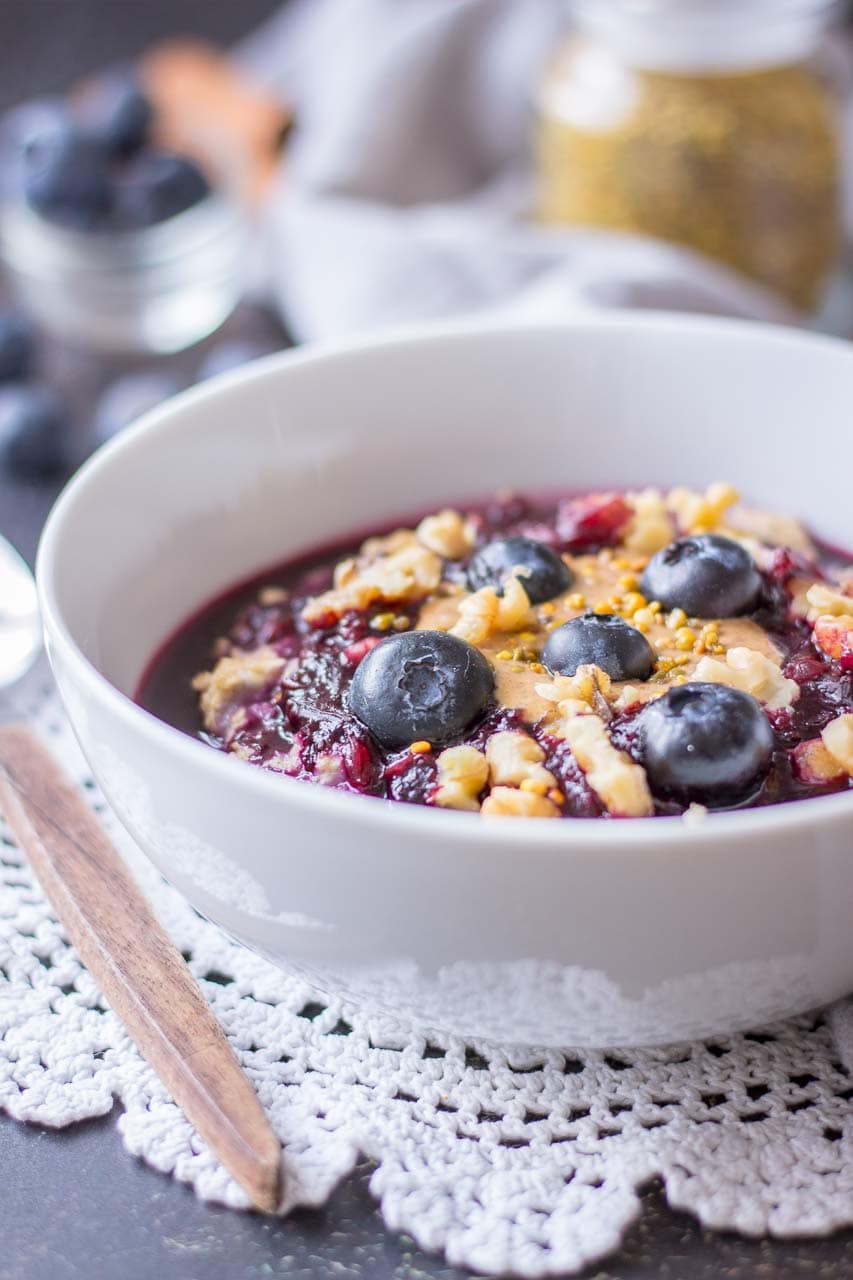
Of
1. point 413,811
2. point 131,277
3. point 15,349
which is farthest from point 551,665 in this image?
point 131,277

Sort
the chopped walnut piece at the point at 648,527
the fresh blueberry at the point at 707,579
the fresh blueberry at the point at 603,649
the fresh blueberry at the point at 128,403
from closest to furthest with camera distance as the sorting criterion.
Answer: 1. the fresh blueberry at the point at 603,649
2. the fresh blueberry at the point at 707,579
3. the chopped walnut piece at the point at 648,527
4. the fresh blueberry at the point at 128,403

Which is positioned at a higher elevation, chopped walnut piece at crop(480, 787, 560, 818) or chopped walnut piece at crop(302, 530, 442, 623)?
chopped walnut piece at crop(480, 787, 560, 818)

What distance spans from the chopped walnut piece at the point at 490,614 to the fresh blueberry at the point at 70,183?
5.41ft

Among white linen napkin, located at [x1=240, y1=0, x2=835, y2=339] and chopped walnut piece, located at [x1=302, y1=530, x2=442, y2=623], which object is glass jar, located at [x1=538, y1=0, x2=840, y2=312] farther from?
chopped walnut piece, located at [x1=302, y1=530, x2=442, y2=623]

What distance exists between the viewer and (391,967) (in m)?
1.18

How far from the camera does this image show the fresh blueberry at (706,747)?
1.26 m

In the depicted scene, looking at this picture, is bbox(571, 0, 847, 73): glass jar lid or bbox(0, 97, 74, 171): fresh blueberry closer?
bbox(571, 0, 847, 73): glass jar lid

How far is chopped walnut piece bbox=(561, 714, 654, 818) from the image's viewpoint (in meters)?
1.24

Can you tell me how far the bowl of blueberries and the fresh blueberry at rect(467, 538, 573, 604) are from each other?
4.69ft

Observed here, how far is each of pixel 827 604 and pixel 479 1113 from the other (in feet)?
2.04

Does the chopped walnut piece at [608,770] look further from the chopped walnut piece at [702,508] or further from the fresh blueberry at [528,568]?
the chopped walnut piece at [702,508]

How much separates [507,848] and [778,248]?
1.88 m

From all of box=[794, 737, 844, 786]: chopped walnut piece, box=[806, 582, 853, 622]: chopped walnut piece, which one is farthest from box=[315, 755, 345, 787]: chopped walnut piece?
box=[806, 582, 853, 622]: chopped walnut piece

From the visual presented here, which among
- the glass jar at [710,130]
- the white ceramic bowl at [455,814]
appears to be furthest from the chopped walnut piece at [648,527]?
the glass jar at [710,130]
